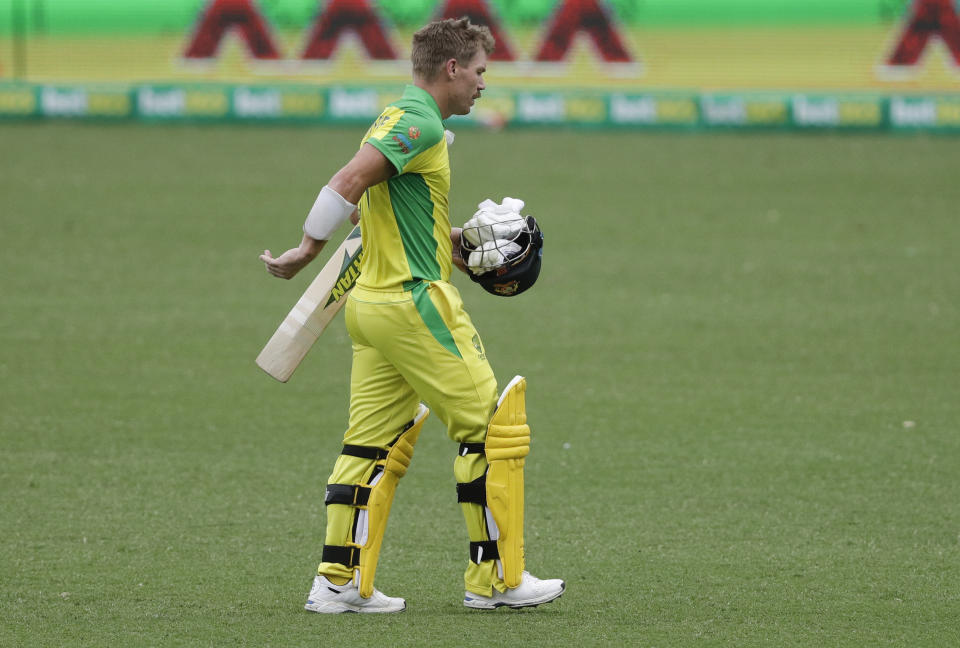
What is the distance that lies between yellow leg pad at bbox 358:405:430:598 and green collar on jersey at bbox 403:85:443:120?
1.10 meters

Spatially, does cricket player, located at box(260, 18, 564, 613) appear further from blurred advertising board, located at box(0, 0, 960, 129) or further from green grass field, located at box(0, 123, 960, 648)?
blurred advertising board, located at box(0, 0, 960, 129)

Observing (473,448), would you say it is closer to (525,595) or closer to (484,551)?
(484,551)

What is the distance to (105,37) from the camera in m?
26.8

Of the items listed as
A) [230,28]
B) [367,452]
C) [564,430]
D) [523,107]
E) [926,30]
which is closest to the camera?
[367,452]

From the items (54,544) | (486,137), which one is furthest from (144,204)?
(54,544)

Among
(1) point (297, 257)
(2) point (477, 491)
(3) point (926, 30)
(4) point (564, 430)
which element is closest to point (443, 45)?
(1) point (297, 257)

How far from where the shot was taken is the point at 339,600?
4.60 meters

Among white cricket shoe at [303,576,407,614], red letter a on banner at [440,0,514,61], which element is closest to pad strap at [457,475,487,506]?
white cricket shoe at [303,576,407,614]

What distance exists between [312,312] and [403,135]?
0.86 metres

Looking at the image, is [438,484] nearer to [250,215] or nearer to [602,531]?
[602,531]

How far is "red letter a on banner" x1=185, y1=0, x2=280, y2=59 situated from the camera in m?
26.0

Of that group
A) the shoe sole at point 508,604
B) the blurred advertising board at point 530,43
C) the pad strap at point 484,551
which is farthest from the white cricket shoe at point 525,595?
the blurred advertising board at point 530,43

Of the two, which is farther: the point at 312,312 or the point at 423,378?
the point at 312,312

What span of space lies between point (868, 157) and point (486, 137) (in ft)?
19.1
